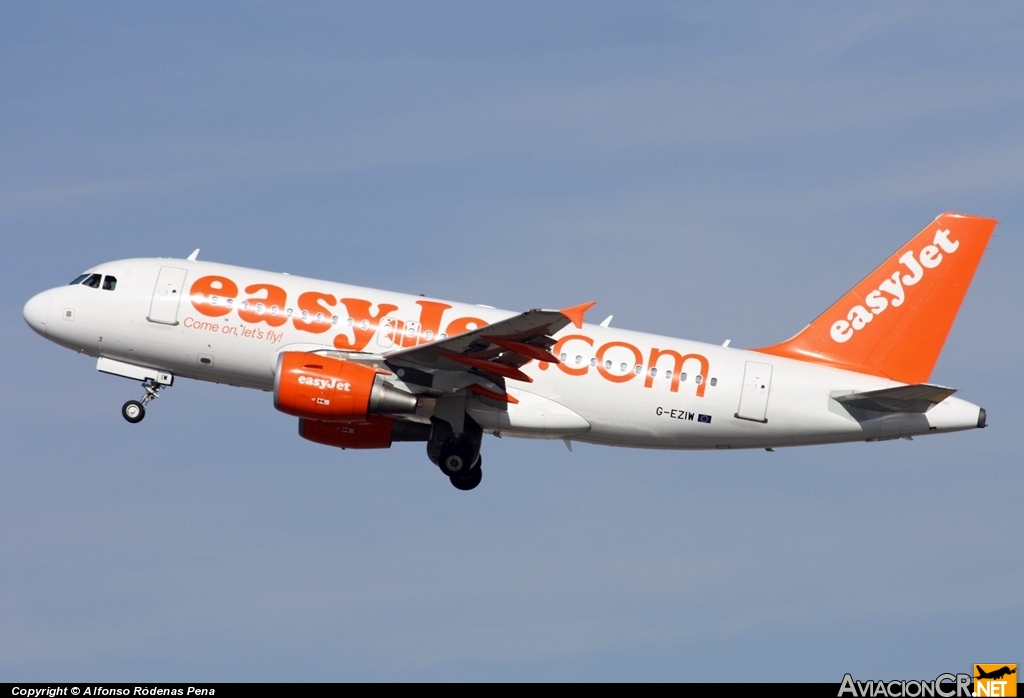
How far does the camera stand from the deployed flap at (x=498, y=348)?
124ft

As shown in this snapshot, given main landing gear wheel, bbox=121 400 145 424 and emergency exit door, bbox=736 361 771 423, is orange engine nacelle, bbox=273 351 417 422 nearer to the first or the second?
main landing gear wheel, bbox=121 400 145 424

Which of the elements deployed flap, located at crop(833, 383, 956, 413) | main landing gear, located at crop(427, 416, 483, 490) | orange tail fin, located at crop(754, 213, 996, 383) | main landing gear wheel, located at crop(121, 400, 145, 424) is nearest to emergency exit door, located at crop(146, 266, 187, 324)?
main landing gear wheel, located at crop(121, 400, 145, 424)

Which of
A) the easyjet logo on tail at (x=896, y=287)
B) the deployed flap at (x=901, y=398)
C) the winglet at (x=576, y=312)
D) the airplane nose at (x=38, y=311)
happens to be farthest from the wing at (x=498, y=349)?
the airplane nose at (x=38, y=311)

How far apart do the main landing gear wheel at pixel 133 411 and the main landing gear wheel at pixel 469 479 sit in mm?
9368

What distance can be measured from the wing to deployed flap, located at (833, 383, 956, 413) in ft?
29.4

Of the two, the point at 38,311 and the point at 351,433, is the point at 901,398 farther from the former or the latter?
the point at 38,311

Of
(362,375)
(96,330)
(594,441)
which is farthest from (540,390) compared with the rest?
(96,330)

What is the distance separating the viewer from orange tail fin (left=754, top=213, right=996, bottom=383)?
43.5 m

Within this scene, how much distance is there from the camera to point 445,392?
41.0m

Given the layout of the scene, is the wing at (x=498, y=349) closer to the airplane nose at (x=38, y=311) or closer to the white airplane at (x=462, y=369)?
the white airplane at (x=462, y=369)

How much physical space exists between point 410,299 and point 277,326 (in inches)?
157

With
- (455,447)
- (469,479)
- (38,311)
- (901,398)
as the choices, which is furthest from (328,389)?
(901,398)

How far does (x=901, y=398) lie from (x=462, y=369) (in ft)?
40.7

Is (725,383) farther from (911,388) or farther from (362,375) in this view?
(362,375)
